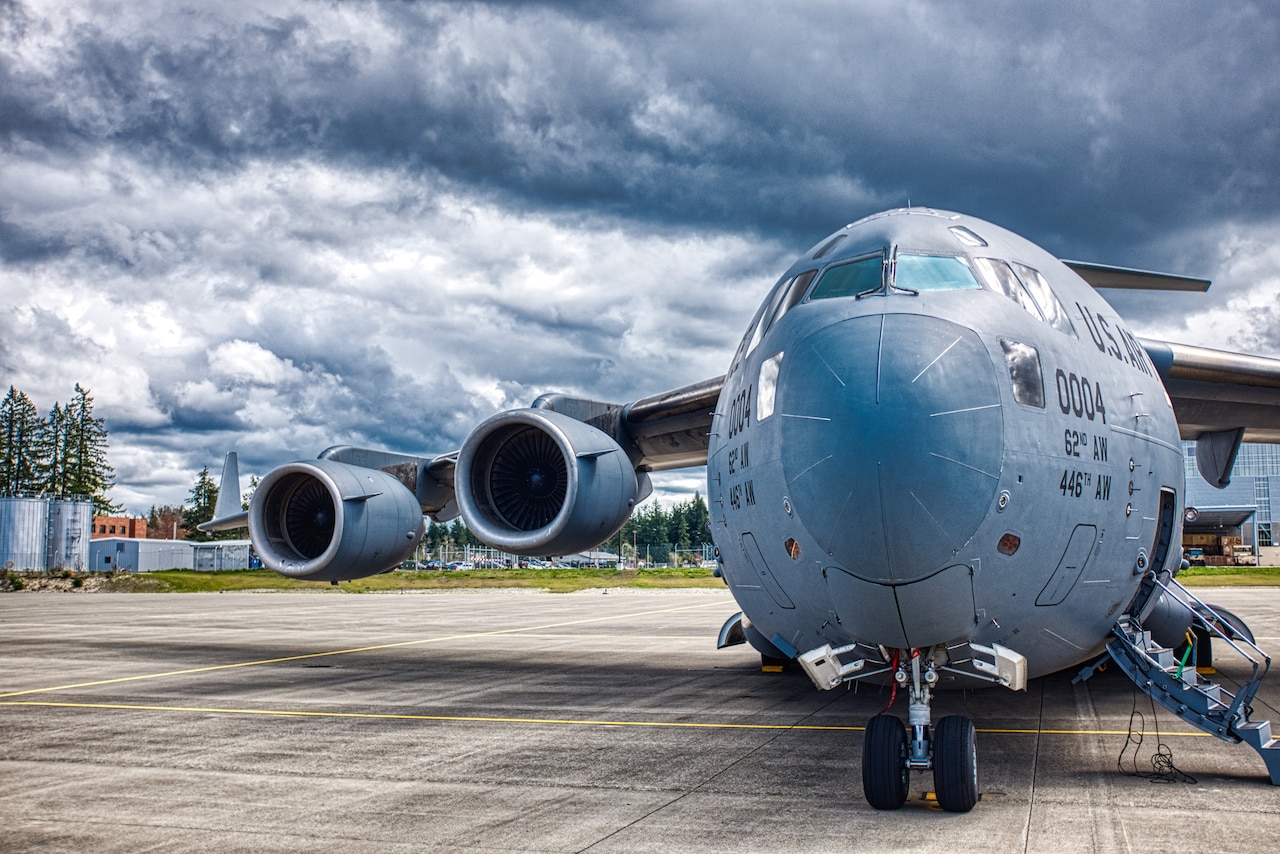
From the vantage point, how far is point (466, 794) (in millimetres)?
7035

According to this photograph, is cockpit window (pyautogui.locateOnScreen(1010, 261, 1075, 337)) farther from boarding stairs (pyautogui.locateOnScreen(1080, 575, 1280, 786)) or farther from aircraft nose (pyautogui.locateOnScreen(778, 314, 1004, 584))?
boarding stairs (pyautogui.locateOnScreen(1080, 575, 1280, 786))

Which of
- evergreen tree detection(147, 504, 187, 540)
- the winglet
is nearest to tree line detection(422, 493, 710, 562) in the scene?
evergreen tree detection(147, 504, 187, 540)

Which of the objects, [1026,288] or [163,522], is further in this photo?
[163,522]

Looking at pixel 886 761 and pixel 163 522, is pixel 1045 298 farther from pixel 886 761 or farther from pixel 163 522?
pixel 163 522

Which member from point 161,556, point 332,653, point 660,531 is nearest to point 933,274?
point 332,653

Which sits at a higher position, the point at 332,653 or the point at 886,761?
the point at 886,761

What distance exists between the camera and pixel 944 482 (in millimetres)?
5258

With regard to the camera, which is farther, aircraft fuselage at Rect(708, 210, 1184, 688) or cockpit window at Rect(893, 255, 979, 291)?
cockpit window at Rect(893, 255, 979, 291)

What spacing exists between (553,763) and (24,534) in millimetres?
72641

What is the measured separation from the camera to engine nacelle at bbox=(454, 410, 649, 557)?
12.2 metres

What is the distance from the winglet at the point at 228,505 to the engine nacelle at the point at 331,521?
34.5 inches

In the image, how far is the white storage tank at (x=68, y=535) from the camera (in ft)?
230

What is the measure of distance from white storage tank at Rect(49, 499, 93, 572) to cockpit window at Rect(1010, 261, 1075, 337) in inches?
3018

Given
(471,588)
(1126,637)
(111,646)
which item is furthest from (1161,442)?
(471,588)
